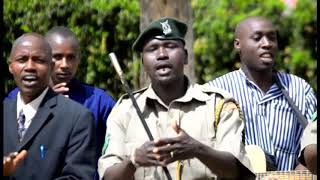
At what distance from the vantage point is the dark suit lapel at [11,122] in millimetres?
7855

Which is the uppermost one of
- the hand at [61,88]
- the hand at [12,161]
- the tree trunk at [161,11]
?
the tree trunk at [161,11]

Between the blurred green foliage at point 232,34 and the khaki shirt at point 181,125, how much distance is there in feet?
23.0

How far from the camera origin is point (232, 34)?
15.9 metres

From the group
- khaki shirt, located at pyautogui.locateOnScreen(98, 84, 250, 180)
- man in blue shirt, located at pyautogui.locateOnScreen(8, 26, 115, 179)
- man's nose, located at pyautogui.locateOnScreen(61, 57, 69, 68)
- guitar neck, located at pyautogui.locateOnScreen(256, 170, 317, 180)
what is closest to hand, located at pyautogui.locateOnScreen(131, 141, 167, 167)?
khaki shirt, located at pyautogui.locateOnScreen(98, 84, 250, 180)

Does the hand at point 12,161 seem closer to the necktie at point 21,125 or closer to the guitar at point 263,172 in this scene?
the necktie at point 21,125

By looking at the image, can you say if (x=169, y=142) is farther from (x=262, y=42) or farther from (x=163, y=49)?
(x=262, y=42)

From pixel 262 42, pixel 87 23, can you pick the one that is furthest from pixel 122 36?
pixel 262 42

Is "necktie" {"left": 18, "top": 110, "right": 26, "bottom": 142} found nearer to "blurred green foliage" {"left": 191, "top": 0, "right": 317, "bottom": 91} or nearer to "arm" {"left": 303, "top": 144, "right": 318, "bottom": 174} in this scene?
"arm" {"left": 303, "top": 144, "right": 318, "bottom": 174}

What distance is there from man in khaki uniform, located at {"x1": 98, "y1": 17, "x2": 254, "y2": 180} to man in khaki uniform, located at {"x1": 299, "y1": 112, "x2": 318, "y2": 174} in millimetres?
349

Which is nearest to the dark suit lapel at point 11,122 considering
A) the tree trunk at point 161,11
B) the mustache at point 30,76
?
the mustache at point 30,76

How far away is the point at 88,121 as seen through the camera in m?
7.95

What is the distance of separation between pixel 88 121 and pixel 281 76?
76.2 inches

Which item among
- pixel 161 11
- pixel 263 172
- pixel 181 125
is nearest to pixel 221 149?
pixel 181 125

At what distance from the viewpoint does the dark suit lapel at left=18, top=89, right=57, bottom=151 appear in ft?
25.7
